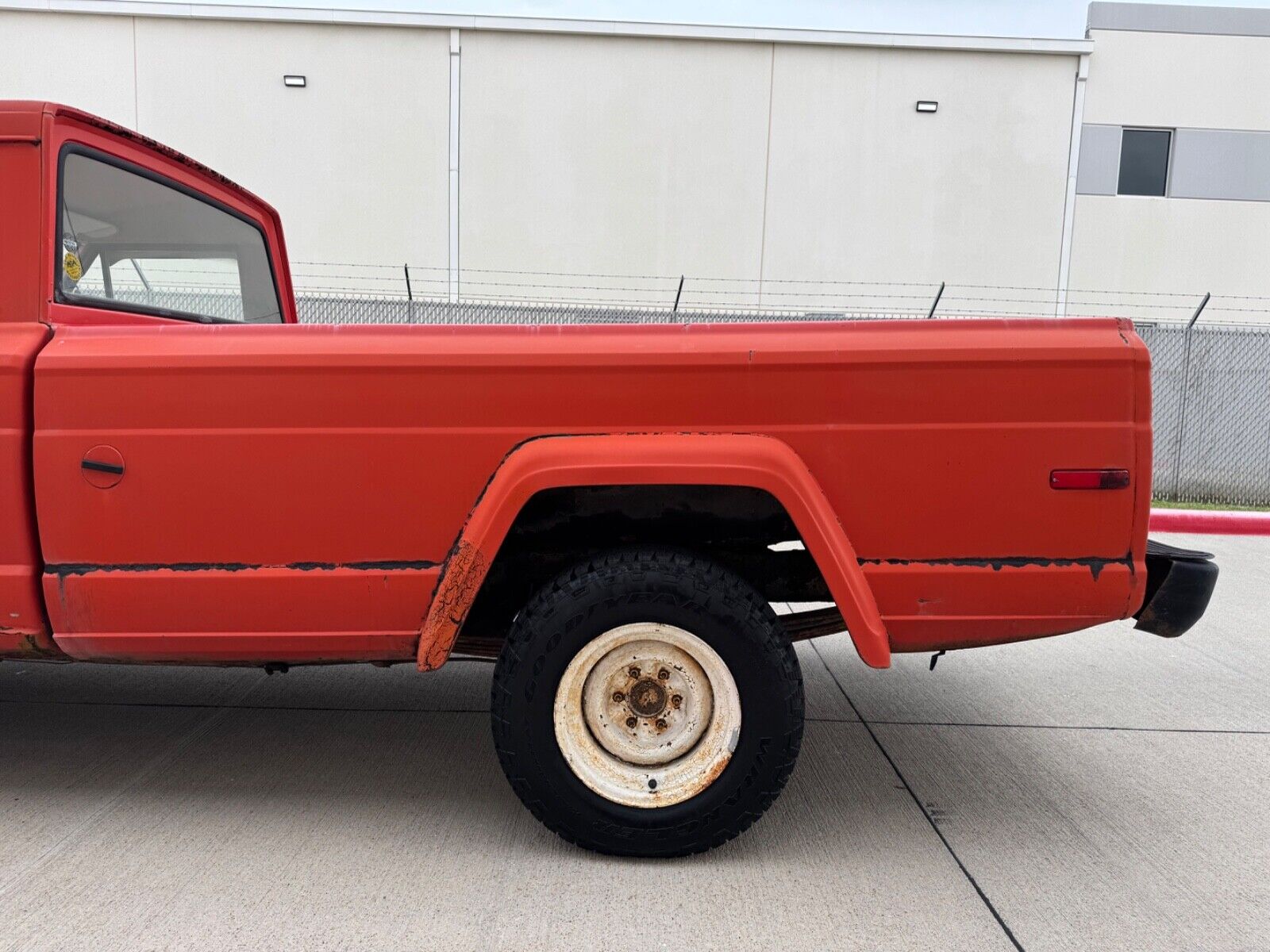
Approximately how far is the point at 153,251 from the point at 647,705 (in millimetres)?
2583

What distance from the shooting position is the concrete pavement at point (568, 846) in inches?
80.2

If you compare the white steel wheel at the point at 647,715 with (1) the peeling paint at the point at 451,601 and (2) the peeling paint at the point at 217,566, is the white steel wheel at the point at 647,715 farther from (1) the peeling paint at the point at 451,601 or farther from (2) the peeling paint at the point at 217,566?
(2) the peeling paint at the point at 217,566

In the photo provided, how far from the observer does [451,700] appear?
140 inches

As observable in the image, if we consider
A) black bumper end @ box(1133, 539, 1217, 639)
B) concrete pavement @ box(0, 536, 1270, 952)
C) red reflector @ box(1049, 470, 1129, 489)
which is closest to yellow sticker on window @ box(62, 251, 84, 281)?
concrete pavement @ box(0, 536, 1270, 952)

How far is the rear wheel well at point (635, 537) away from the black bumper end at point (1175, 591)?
0.92 meters

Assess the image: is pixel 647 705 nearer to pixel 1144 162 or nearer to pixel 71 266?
pixel 71 266

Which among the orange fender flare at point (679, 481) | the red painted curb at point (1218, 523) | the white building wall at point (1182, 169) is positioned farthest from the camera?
the white building wall at point (1182, 169)

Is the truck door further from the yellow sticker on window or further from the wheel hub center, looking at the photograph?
the wheel hub center

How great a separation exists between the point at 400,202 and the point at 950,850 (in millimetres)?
13104

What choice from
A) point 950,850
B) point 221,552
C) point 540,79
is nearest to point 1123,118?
point 540,79

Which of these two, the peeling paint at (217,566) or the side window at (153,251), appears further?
the side window at (153,251)

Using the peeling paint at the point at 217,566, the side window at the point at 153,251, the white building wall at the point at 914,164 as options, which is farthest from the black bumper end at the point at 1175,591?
the white building wall at the point at 914,164

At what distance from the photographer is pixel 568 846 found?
2391 millimetres

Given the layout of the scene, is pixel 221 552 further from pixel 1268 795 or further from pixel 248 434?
pixel 1268 795
